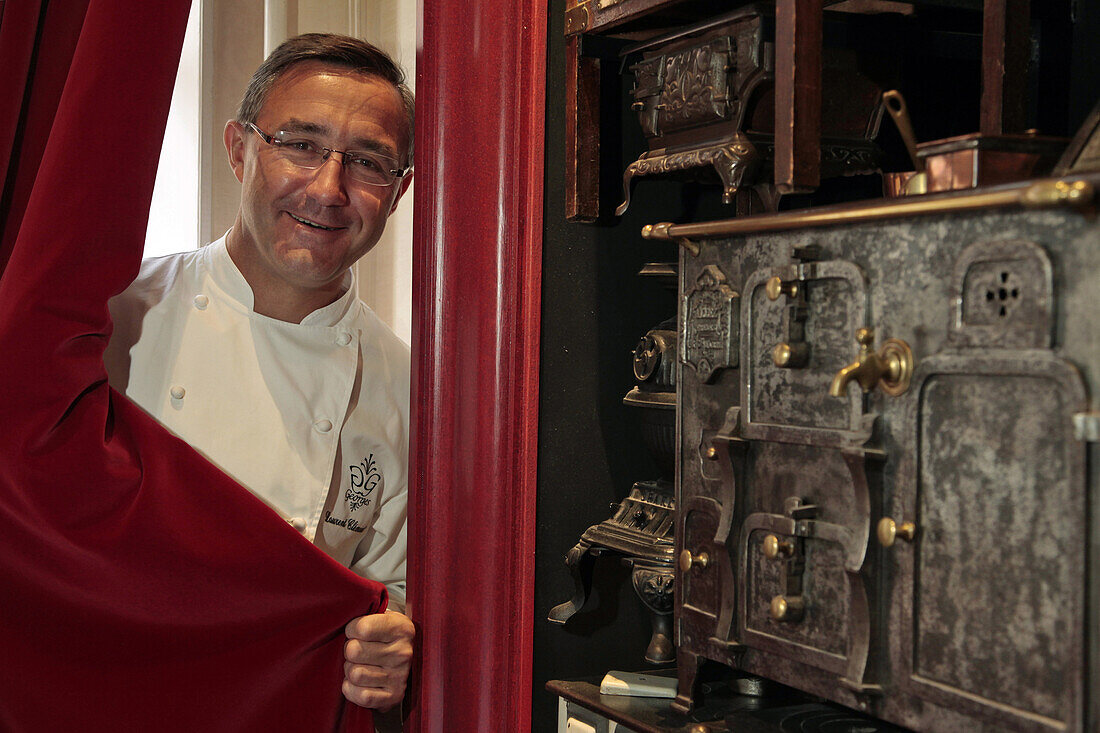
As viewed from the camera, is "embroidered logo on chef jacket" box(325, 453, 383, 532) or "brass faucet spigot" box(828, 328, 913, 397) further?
"embroidered logo on chef jacket" box(325, 453, 383, 532)

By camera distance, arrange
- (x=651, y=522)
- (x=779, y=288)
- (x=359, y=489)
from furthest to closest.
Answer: (x=359, y=489) → (x=651, y=522) → (x=779, y=288)

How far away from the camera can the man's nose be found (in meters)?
2.15

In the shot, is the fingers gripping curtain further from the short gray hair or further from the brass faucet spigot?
the brass faucet spigot

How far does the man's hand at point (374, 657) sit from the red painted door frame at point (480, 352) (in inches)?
2.7

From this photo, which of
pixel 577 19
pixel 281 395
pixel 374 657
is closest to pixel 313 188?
pixel 281 395

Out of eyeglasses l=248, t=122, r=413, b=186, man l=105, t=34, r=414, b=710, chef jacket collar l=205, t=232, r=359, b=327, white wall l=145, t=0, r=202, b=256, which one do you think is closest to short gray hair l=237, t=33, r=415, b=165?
man l=105, t=34, r=414, b=710

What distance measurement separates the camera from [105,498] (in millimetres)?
1747

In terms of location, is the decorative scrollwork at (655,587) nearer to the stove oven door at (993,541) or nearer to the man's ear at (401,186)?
the stove oven door at (993,541)

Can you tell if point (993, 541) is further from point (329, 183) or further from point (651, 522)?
point (329, 183)

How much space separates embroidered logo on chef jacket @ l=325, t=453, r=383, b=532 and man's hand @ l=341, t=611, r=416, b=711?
0.37 metres

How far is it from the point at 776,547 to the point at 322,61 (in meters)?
1.44

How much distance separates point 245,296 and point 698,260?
1069 mm

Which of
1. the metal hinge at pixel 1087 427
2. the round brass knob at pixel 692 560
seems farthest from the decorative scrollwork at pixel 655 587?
the metal hinge at pixel 1087 427

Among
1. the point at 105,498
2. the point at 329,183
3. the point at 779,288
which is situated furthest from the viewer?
the point at 329,183
